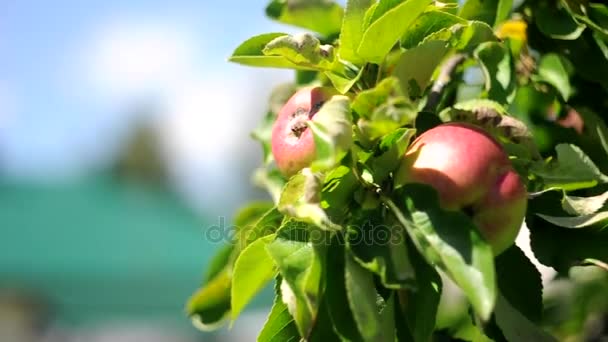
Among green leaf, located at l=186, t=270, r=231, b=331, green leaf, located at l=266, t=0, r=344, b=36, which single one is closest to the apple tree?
green leaf, located at l=266, t=0, r=344, b=36

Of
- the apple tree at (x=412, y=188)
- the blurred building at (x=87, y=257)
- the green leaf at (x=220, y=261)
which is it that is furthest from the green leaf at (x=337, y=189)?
the blurred building at (x=87, y=257)

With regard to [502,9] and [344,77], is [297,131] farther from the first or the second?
[502,9]

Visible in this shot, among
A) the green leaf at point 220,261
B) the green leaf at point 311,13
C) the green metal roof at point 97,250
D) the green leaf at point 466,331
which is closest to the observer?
the green leaf at point 466,331

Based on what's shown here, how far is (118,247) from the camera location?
6934 mm

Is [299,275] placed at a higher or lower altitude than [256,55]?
→ lower

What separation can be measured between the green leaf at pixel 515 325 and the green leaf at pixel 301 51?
26 centimetres

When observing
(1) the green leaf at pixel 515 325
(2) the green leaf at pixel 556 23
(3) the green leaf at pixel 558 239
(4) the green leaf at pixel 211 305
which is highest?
(2) the green leaf at pixel 556 23

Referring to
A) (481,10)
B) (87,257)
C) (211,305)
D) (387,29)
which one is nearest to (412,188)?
(387,29)

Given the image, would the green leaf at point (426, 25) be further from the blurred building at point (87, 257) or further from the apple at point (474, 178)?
the blurred building at point (87, 257)

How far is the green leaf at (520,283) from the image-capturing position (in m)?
0.74

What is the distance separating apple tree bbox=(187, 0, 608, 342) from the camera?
0.61m

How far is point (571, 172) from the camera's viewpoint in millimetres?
753

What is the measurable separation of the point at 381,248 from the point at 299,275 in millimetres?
66

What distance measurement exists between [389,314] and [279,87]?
44 centimetres
